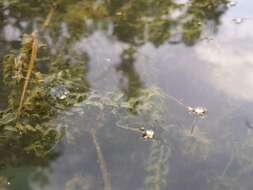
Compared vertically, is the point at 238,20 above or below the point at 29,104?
above

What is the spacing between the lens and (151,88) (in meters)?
3.54

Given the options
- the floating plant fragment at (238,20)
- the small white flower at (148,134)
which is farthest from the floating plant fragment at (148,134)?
the floating plant fragment at (238,20)

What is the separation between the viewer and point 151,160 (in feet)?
9.88

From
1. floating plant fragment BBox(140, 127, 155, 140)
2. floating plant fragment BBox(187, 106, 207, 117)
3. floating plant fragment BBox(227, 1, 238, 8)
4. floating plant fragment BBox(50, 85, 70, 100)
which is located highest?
floating plant fragment BBox(227, 1, 238, 8)

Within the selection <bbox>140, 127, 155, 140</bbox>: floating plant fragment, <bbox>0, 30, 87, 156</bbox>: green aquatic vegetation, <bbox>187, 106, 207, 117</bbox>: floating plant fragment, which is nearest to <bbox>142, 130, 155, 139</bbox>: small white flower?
<bbox>140, 127, 155, 140</bbox>: floating plant fragment

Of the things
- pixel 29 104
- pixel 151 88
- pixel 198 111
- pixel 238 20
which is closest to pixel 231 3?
pixel 238 20

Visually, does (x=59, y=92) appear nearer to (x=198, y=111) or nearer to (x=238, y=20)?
(x=198, y=111)

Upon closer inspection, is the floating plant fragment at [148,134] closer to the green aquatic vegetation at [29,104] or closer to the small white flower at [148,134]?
the small white flower at [148,134]

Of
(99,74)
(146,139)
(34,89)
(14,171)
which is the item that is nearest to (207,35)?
(99,74)

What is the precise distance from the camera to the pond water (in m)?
2.94

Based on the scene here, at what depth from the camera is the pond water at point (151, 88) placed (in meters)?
2.94

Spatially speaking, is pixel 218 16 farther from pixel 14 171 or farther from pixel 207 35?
pixel 14 171

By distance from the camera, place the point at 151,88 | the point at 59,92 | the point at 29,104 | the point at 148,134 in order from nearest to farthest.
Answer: the point at 29,104
the point at 148,134
the point at 59,92
the point at 151,88

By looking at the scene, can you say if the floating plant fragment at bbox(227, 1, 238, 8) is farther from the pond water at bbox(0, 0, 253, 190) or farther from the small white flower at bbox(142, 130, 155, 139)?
the small white flower at bbox(142, 130, 155, 139)
